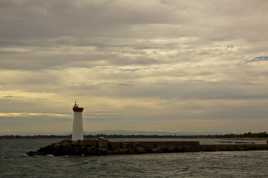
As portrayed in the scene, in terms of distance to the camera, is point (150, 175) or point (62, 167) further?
point (62, 167)

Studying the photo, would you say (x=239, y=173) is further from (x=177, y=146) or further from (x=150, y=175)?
(x=177, y=146)

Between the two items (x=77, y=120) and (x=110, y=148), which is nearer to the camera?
(x=77, y=120)

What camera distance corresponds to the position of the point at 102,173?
37.2 m

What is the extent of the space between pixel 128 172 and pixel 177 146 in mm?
30315

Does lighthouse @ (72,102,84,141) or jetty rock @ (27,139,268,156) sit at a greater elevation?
lighthouse @ (72,102,84,141)

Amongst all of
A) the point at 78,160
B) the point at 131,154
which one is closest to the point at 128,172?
the point at 78,160

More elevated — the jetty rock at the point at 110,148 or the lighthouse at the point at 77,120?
the lighthouse at the point at 77,120

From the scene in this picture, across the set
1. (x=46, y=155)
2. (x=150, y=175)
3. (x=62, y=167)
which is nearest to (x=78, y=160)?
(x=62, y=167)

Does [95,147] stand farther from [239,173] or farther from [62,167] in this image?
[239,173]

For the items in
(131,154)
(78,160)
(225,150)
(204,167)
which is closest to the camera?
(204,167)

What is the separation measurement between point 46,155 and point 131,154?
9.59 meters

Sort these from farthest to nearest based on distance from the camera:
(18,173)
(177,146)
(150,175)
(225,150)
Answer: (225,150)
(177,146)
(18,173)
(150,175)

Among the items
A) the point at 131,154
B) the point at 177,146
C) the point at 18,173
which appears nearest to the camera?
the point at 18,173

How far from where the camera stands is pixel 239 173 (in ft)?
123
